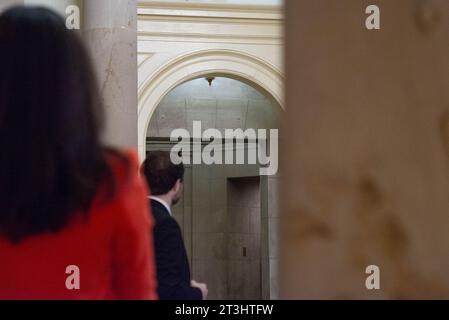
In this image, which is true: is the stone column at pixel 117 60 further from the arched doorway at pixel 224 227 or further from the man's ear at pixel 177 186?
the arched doorway at pixel 224 227

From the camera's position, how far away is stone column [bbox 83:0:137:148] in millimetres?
7383

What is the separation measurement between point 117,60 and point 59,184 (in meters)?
6.51

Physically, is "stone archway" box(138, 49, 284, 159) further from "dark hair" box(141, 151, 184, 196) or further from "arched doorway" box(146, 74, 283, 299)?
"dark hair" box(141, 151, 184, 196)

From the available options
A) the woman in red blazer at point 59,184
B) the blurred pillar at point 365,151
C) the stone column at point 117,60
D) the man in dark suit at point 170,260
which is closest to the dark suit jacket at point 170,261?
the man in dark suit at point 170,260

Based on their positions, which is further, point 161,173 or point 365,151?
point 161,173

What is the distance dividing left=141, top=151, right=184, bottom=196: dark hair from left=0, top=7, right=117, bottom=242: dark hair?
6.73 feet

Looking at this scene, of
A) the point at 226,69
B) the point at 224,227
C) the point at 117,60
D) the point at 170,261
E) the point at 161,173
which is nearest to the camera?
the point at 170,261

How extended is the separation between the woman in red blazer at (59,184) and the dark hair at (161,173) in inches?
80.9

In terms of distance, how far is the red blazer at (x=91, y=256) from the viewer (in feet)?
3.26

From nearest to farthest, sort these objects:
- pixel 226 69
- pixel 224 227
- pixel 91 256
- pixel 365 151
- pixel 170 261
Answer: pixel 365 151 < pixel 91 256 < pixel 170 261 < pixel 226 69 < pixel 224 227

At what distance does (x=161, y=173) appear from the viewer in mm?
3131

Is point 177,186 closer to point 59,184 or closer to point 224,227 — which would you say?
point 59,184

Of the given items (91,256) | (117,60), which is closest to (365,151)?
(91,256)

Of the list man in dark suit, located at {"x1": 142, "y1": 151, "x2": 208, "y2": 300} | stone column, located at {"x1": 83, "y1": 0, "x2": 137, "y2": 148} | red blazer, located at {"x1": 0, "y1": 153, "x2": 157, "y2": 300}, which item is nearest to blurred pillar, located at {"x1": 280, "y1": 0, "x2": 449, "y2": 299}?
red blazer, located at {"x1": 0, "y1": 153, "x2": 157, "y2": 300}
